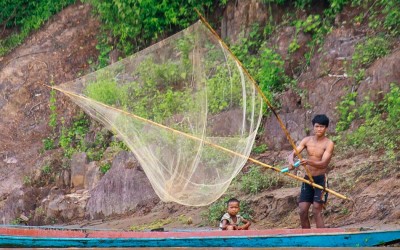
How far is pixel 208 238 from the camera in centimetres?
981

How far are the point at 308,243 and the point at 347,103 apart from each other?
472 cm

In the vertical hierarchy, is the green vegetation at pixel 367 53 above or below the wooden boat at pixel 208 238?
above

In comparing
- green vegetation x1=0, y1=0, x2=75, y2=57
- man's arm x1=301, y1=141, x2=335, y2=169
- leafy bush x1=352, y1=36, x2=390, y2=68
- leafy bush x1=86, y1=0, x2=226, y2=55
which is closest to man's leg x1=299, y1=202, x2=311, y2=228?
man's arm x1=301, y1=141, x2=335, y2=169

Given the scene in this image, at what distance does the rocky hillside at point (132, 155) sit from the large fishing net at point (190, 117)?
130cm

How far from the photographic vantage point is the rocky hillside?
39.8 ft

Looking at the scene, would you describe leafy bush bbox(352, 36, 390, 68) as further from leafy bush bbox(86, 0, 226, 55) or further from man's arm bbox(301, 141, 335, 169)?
man's arm bbox(301, 141, 335, 169)

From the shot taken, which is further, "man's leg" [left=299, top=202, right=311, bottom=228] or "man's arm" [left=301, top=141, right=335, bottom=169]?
"man's leg" [left=299, top=202, right=311, bottom=228]

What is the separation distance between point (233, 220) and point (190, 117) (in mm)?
1636

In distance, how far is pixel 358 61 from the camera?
14.3 metres

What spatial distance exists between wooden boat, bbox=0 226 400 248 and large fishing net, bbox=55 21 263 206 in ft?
3.18

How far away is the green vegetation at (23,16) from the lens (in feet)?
67.3

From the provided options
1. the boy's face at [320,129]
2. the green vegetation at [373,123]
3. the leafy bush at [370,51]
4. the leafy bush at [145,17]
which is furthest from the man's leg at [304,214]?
the leafy bush at [145,17]

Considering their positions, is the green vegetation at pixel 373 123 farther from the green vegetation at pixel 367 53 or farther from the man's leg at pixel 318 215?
the man's leg at pixel 318 215

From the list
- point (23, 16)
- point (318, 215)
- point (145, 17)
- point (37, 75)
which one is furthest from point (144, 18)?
point (318, 215)
